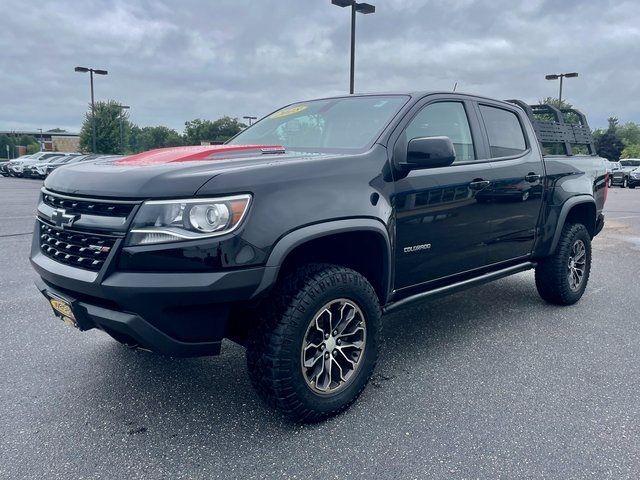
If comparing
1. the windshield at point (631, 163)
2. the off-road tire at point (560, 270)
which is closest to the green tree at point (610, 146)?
the windshield at point (631, 163)

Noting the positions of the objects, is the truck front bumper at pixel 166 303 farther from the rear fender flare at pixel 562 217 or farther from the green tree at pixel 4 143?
the green tree at pixel 4 143

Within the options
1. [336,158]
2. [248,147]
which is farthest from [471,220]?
[248,147]

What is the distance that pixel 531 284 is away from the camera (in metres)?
5.83

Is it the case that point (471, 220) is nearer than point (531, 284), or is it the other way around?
point (471, 220)

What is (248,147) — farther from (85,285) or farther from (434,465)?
(434,465)

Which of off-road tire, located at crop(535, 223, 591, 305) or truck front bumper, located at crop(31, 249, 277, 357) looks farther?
off-road tire, located at crop(535, 223, 591, 305)

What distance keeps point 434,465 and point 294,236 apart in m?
1.21

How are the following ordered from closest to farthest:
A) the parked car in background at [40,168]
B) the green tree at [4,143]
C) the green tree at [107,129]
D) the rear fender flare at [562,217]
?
the rear fender flare at [562,217] < the parked car in background at [40,168] < the green tree at [107,129] < the green tree at [4,143]

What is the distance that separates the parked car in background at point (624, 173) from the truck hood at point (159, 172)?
32404mm

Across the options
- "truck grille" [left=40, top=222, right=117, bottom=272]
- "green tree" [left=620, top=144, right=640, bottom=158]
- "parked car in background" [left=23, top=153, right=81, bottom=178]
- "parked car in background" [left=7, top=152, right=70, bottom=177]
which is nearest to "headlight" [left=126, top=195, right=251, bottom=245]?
"truck grille" [left=40, top=222, right=117, bottom=272]

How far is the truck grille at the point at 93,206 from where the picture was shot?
2.39 metres

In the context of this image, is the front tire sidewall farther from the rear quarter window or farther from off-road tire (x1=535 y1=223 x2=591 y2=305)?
off-road tire (x1=535 y1=223 x2=591 y2=305)

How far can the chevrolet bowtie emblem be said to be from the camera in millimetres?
2572

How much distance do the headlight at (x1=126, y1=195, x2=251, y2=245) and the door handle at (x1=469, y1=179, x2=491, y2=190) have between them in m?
1.89
